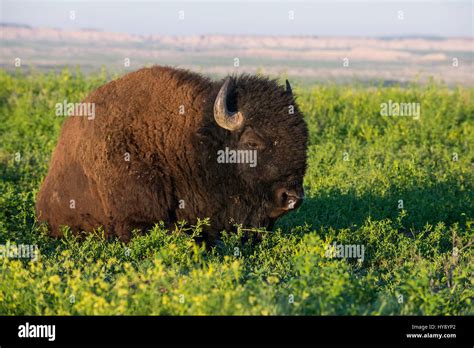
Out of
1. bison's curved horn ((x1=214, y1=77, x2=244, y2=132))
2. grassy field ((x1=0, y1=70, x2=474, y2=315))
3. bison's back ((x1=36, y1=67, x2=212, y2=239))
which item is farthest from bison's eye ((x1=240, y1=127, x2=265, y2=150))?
grassy field ((x1=0, y1=70, x2=474, y2=315))

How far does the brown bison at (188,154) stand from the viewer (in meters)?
8.65

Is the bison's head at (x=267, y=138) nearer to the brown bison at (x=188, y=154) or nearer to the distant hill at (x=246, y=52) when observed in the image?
the brown bison at (x=188, y=154)

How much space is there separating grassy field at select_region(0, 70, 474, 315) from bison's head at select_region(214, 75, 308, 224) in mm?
597

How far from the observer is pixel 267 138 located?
8641 millimetres

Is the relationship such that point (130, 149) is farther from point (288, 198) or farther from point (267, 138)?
point (288, 198)

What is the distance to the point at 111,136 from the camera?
880 centimetres

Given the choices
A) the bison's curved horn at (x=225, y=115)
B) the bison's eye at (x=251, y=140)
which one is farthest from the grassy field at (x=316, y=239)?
the bison's curved horn at (x=225, y=115)

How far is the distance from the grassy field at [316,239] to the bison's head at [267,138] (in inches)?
23.5

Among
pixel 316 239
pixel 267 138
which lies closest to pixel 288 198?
pixel 267 138

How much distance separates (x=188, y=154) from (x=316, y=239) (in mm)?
2477

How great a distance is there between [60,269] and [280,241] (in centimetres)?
260

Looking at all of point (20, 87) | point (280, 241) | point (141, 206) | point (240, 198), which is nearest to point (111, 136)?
point (141, 206)

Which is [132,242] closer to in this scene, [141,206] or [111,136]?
[141,206]

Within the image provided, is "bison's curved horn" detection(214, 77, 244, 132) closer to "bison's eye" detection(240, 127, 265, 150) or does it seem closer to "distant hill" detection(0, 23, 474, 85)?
"bison's eye" detection(240, 127, 265, 150)
